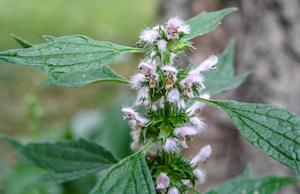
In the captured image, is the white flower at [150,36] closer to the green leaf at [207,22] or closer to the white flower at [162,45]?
the white flower at [162,45]

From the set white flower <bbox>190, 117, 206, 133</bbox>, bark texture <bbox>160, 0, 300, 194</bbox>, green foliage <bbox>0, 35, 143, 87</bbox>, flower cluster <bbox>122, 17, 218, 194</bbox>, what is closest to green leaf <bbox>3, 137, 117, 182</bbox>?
flower cluster <bbox>122, 17, 218, 194</bbox>

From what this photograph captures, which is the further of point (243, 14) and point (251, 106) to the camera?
point (243, 14)

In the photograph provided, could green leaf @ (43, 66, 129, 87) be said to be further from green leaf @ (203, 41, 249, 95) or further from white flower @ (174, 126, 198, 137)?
green leaf @ (203, 41, 249, 95)

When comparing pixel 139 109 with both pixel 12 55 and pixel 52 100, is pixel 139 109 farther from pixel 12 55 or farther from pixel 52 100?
pixel 52 100

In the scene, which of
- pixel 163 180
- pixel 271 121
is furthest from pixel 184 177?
pixel 271 121

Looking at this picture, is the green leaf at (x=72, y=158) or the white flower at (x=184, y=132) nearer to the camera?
the white flower at (x=184, y=132)

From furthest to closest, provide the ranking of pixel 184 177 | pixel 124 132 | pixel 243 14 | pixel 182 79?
pixel 243 14, pixel 124 132, pixel 184 177, pixel 182 79

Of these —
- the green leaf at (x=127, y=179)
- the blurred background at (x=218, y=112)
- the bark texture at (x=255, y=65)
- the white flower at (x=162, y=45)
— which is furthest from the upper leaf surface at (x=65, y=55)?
the bark texture at (x=255, y=65)
